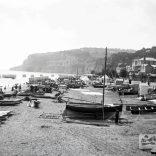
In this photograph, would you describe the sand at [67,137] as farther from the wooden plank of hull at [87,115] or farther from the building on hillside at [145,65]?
the building on hillside at [145,65]

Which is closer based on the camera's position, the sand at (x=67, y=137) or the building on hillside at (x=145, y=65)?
the sand at (x=67, y=137)

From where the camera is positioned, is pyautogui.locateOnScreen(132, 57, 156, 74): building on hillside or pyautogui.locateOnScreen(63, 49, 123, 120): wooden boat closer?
pyautogui.locateOnScreen(63, 49, 123, 120): wooden boat

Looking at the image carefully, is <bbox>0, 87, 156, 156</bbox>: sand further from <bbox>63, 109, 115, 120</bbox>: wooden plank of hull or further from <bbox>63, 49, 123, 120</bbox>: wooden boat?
<bbox>63, 49, 123, 120</bbox>: wooden boat

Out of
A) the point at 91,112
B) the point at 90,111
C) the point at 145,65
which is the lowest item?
the point at 91,112

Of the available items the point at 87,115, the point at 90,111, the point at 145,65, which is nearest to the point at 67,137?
the point at 90,111

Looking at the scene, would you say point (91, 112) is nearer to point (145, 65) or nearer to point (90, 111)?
point (90, 111)

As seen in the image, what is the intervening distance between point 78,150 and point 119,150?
252 centimetres

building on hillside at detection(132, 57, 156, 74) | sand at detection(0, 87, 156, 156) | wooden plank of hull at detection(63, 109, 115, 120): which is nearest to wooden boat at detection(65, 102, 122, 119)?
wooden plank of hull at detection(63, 109, 115, 120)

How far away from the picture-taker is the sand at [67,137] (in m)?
15.4

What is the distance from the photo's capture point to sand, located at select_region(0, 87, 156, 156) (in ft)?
50.4

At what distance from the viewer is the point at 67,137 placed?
18516 millimetres

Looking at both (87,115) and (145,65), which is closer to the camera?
(87,115)

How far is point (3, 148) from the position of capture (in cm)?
1552

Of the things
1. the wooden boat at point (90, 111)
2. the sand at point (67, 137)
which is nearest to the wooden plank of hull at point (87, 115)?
the wooden boat at point (90, 111)
